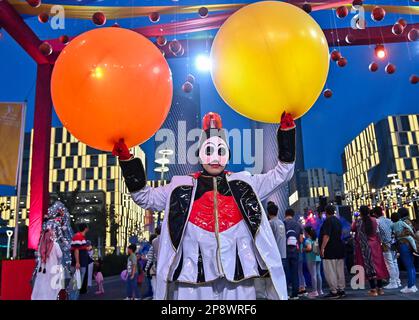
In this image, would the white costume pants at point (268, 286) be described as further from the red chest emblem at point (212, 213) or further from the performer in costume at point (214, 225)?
the red chest emblem at point (212, 213)

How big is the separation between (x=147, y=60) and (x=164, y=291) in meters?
1.26

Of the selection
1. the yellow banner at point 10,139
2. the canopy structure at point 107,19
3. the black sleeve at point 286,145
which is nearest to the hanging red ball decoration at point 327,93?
the canopy structure at point 107,19

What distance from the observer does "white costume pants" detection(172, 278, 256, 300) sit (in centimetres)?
207

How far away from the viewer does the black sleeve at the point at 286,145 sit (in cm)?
224

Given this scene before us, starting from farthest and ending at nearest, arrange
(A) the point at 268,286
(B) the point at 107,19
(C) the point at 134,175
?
(B) the point at 107,19 < (C) the point at 134,175 < (A) the point at 268,286

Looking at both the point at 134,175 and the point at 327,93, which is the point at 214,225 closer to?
the point at 134,175

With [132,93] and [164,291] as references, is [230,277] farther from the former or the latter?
[132,93]

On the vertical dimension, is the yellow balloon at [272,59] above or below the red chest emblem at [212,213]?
above

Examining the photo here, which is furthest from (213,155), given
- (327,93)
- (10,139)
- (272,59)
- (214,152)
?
(10,139)

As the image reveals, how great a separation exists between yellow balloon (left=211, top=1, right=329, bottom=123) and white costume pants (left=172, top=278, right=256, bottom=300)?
973mm

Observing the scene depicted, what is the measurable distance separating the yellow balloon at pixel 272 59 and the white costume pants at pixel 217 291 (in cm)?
97

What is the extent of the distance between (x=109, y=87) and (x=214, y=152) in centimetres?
72

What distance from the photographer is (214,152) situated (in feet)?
7.66

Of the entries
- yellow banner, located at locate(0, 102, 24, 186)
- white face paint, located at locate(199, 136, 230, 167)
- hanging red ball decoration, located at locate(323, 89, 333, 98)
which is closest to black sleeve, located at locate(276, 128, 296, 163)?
white face paint, located at locate(199, 136, 230, 167)
